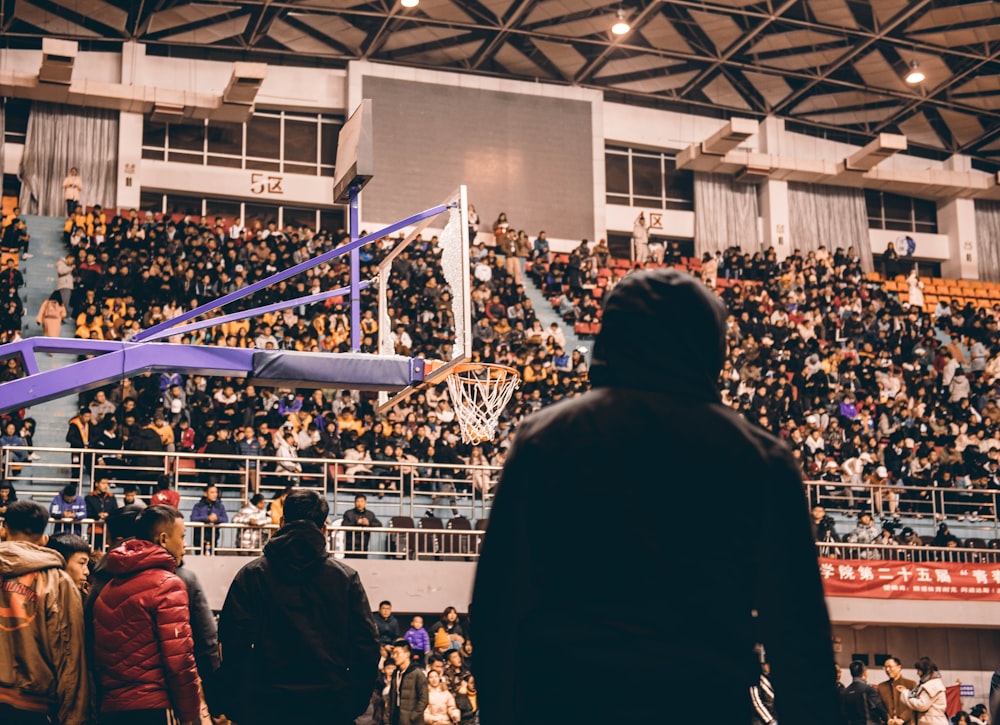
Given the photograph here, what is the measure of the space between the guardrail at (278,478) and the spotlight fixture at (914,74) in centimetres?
1838

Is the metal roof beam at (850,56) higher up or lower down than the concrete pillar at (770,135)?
higher up

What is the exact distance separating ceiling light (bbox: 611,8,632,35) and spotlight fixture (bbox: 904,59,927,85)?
305 inches

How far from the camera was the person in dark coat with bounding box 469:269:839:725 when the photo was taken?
2.33 m

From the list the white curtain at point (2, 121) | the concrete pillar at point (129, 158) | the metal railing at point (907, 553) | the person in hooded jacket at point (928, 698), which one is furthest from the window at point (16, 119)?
the person in hooded jacket at point (928, 698)

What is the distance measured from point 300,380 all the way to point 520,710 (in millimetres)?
6401

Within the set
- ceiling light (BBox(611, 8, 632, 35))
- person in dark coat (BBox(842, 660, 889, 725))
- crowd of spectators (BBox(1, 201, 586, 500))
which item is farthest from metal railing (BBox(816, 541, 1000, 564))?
ceiling light (BBox(611, 8, 632, 35))

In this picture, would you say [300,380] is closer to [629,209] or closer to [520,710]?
[520,710]

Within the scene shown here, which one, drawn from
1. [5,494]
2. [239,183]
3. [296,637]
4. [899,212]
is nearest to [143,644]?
[296,637]

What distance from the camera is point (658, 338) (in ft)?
8.25

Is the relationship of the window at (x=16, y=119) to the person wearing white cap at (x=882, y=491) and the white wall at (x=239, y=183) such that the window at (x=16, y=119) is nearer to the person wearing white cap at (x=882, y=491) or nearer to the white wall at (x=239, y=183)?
the white wall at (x=239, y=183)

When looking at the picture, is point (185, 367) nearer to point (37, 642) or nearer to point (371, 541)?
point (37, 642)

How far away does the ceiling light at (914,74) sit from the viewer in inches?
1219

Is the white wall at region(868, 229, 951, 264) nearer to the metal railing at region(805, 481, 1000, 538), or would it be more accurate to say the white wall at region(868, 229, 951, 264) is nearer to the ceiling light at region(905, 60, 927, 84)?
the ceiling light at region(905, 60, 927, 84)

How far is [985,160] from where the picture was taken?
36.5m
